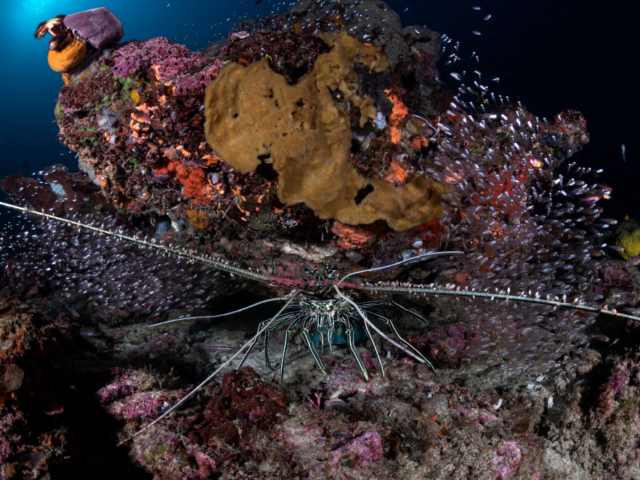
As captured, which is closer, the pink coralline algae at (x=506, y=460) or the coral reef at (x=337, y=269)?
the coral reef at (x=337, y=269)

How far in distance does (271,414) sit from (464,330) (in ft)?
9.43

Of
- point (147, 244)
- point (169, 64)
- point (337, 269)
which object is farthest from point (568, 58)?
point (147, 244)

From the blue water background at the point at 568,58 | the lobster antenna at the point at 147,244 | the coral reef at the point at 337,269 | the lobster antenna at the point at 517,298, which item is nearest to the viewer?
the lobster antenna at the point at 517,298

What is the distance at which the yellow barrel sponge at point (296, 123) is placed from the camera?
3.31 metres

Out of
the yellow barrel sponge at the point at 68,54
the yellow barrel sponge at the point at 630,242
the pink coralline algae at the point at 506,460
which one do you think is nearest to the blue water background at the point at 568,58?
the yellow barrel sponge at the point at 68,54

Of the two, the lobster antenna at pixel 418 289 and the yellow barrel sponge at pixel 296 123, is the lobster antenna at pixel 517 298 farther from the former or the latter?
the yellow barrel sponge at pixel 296 123

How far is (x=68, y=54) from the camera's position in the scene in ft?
12.5

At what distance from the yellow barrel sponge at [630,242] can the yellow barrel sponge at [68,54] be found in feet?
36.1

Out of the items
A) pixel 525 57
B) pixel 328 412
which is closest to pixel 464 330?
pixel 328 412

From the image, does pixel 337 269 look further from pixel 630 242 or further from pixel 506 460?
pixel 630 242

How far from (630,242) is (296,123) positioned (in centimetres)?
890

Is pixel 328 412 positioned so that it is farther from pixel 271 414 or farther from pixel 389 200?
pixel 389 200

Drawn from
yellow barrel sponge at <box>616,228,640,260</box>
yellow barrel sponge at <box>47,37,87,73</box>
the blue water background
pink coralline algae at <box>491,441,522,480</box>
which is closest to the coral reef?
pink coralline algae at <box>491,441,522,480</box>

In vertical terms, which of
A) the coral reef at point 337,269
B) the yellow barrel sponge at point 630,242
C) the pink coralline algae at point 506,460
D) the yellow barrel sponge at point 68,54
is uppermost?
the yellow barrel sponge at point 68,54
